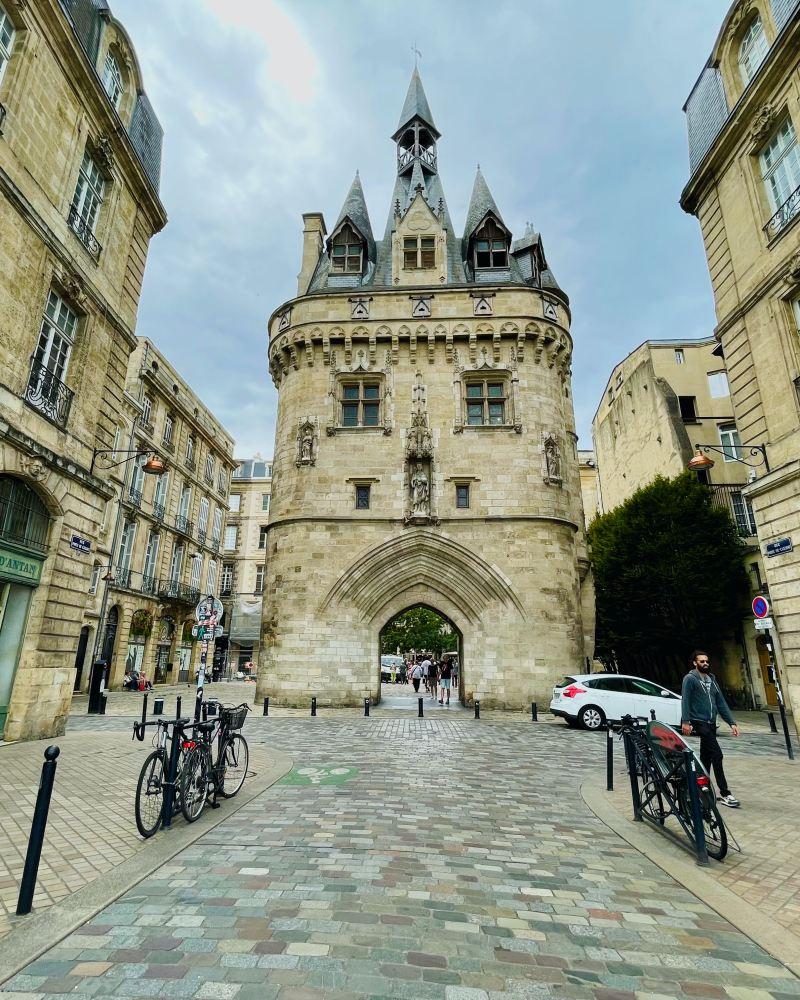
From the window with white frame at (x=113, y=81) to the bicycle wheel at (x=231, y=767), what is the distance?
526 inches

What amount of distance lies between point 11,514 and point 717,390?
1059 inches

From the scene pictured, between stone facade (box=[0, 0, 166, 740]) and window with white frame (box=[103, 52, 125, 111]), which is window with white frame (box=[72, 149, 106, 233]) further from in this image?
window with white frame (box=[103, 52, 125, 111])

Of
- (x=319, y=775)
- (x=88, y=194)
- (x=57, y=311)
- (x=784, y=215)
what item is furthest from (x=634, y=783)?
(x=88, y=194)

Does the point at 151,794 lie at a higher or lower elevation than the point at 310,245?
lower

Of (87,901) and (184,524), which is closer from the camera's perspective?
(87,901)

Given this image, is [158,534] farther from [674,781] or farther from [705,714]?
[674,781]

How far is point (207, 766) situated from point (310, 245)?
21642mm

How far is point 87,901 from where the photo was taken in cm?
347

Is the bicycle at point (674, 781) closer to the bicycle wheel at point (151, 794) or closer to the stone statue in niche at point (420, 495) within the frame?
the bicycle wheel at point (151, 794)

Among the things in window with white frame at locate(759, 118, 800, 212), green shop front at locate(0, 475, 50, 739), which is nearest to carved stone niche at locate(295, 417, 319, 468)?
green shop front at locate(0, 475, 50, 739)

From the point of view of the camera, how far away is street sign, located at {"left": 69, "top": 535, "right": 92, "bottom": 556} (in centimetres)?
1043

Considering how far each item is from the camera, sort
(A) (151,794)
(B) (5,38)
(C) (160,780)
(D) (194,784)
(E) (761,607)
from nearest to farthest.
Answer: (A) (151,794) → (C) (160,780) → (D) (194,784) → (B) (5,38) → (E) (761,607)

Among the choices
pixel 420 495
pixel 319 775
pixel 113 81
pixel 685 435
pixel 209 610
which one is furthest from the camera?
pixel 685 435

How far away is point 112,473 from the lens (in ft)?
81.5
